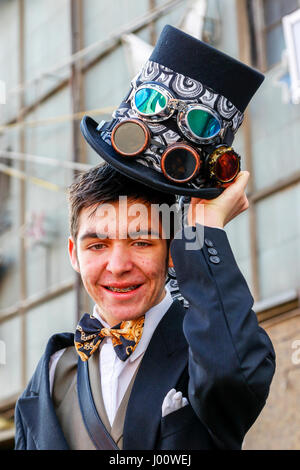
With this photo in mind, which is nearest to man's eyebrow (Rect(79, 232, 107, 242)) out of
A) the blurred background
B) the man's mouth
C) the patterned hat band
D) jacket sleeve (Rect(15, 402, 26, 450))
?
the man's mouth

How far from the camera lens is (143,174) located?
301 centimetres

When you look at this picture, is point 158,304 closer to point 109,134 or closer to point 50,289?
point 109,134

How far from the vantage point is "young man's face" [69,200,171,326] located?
10.0 ft

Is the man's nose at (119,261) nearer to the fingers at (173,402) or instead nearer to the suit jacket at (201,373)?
the suit jacket at (201,373)

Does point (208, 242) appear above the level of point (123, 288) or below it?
above

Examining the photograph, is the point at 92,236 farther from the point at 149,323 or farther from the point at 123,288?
the point at 149,323

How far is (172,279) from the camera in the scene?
3.48 metres

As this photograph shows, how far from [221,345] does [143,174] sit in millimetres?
583

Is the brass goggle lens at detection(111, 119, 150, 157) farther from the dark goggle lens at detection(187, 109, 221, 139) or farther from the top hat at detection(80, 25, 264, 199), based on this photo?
the dark goggle lens at detection(187, 109, 221, 139)

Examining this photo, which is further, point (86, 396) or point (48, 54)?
point (48, 54)

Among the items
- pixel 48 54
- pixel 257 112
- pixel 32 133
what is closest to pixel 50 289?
pixel 32 133

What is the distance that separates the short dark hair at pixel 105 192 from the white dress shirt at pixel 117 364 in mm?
337

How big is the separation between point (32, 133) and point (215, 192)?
11575 millimetres

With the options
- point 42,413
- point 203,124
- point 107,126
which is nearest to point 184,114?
point 203,124
